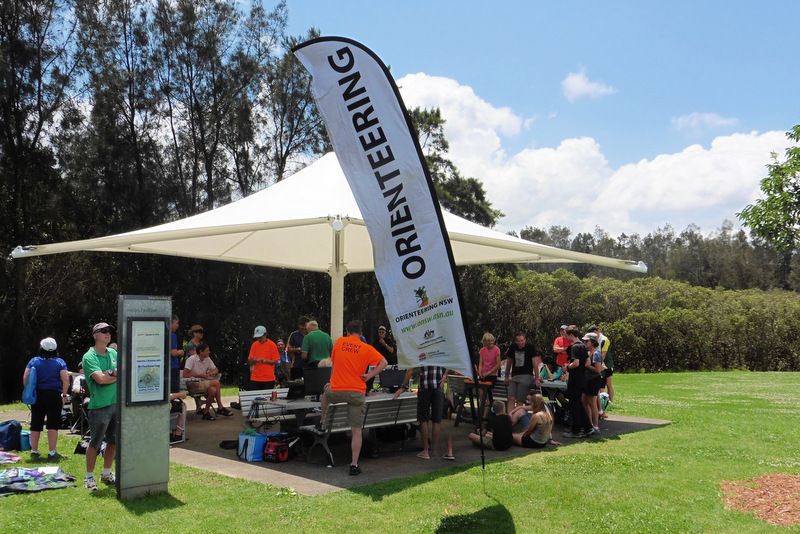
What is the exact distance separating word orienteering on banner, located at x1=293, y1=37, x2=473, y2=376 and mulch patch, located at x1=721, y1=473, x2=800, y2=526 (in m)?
2.81

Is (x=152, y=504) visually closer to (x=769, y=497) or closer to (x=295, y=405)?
(x=295, y=405)

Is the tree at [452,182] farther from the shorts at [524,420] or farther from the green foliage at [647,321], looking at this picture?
the shorts at [524,420]

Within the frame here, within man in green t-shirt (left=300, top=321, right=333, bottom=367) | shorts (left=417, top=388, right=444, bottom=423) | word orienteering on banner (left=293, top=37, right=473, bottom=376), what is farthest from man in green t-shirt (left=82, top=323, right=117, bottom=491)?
man in green t-shirt (left=300, top=321, right=333, bottom=367)

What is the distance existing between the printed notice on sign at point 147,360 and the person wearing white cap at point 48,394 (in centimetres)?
199

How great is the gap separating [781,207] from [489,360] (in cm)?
660

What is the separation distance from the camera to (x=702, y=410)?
12344 millimetres

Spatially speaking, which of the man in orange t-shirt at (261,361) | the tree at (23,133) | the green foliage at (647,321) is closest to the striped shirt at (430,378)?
the man in orange t-shirt at (261,361)

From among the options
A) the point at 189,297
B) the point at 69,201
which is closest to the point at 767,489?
the point at 189,297

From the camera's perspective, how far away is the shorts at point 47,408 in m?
7.28

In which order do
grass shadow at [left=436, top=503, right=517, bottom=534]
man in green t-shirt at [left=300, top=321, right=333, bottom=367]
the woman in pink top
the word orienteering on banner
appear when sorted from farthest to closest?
the woman in pink top < man in green t-shirt at [left=300, top=321, right=333, bottom=367] < the word orienteering on banner < grass shadow at [left=436, top=503, right=517, bottom=534]

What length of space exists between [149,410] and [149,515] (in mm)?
1040

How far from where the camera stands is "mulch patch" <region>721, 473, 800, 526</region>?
533 centimetres

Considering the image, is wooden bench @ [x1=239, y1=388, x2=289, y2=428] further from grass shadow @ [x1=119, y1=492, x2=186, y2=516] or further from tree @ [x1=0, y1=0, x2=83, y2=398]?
tree @ [x1=0, y1=0, x2=83, y2=398]

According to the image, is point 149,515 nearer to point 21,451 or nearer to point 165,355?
point 165,355
